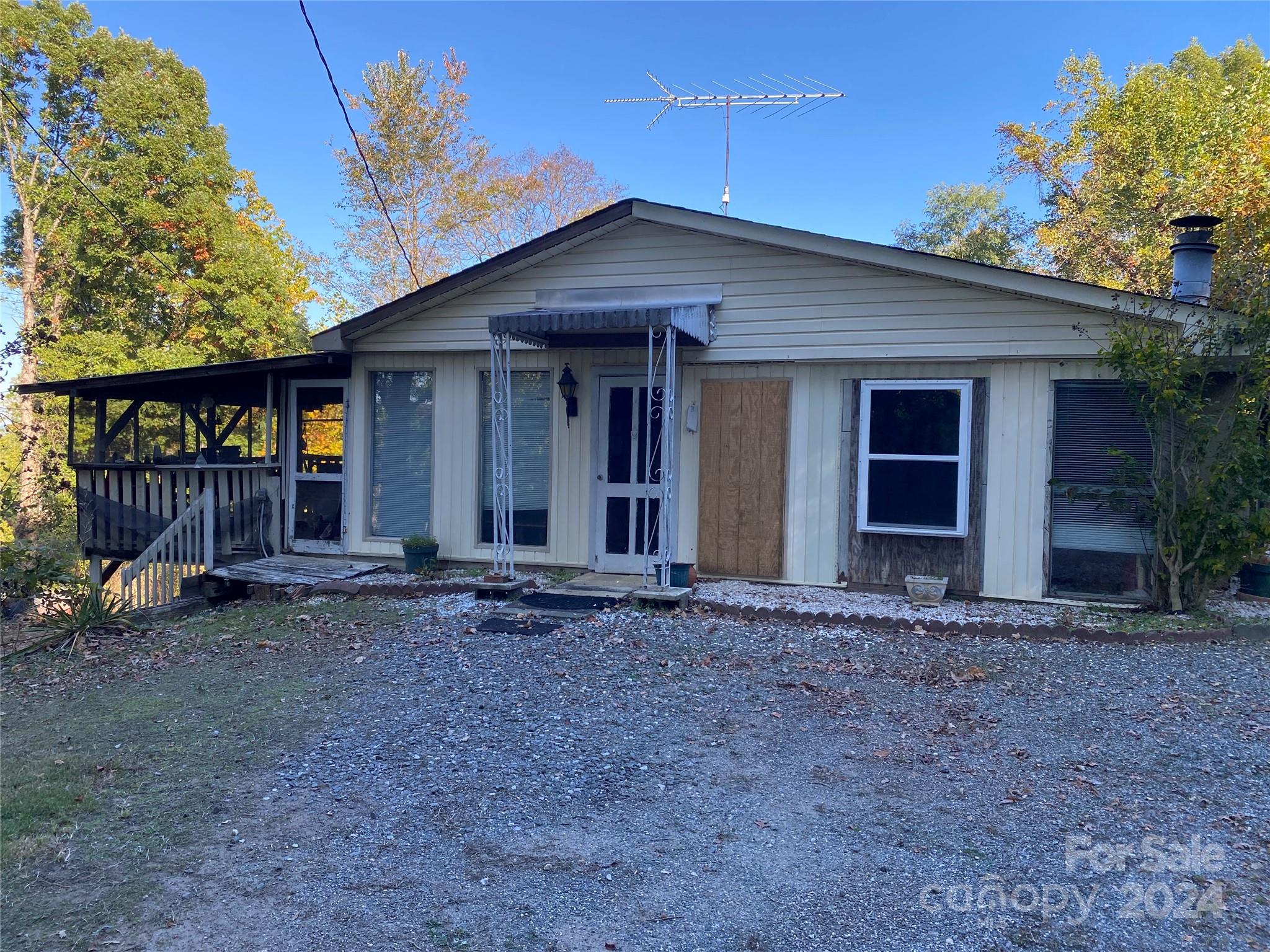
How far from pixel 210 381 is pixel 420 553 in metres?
3.96

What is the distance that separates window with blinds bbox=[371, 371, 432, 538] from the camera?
934 cm

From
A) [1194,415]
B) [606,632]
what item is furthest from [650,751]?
[1194,415]

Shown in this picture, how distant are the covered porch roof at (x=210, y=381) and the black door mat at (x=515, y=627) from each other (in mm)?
4058

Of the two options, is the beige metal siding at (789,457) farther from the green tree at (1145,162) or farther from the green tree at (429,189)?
the green tree at (429,189)

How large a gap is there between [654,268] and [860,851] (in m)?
6.41

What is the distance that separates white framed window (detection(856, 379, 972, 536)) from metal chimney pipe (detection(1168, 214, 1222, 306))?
2301mm

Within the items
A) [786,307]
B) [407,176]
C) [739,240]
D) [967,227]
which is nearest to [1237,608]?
[786,307]

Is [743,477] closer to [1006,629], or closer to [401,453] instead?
[1006,629]

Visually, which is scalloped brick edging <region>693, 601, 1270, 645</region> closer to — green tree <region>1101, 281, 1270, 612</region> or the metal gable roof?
green tree <region>1101, 281, 1270, 612</region>

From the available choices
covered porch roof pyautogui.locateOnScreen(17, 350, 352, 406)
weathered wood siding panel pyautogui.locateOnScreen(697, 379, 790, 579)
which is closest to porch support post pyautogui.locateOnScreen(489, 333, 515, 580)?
weathered wood siding panel pyautogui.locateOnScreen(697, 379, 790, 579)

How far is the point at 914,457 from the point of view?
7.73 meters

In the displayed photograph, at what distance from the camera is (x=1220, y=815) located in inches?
137

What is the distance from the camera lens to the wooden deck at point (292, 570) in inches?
332

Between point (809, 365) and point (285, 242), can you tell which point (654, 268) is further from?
point (285, 242)
